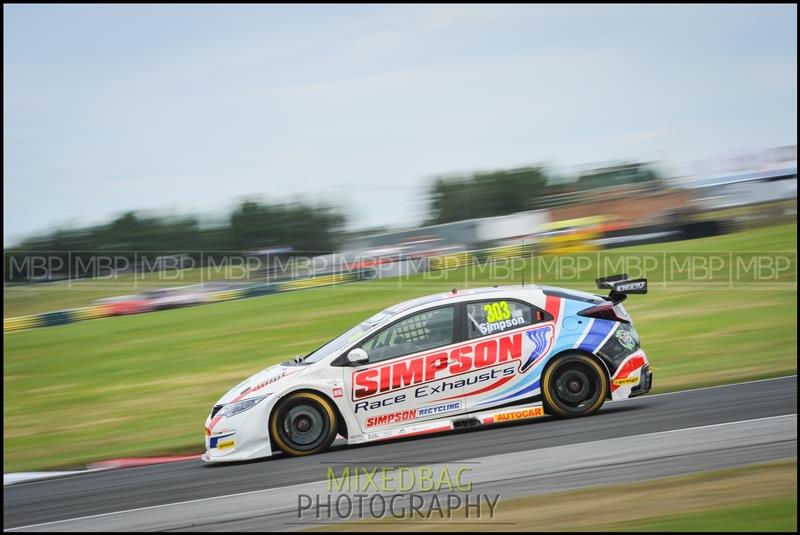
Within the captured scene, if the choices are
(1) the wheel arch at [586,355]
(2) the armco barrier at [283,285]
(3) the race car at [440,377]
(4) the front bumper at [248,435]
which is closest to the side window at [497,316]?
(3) the race car at [440,377]

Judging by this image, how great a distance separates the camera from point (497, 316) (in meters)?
8.14

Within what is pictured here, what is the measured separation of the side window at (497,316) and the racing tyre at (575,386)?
507 mm

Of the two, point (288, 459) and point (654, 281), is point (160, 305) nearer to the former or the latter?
point (654, 281)

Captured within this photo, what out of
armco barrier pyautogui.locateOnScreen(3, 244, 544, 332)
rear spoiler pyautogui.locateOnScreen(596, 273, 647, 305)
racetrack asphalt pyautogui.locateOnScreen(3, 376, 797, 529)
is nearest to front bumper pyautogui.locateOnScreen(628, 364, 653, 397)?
racetrack asphalt pyautogui.locateOnScreen(3, 376, 797, 529)

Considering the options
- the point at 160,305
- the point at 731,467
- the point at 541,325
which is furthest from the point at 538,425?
the point at 160,305

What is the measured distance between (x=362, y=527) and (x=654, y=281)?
1459 cm

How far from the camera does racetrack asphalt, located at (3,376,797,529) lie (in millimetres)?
6430

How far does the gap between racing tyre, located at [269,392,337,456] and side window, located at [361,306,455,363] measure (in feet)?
2.17

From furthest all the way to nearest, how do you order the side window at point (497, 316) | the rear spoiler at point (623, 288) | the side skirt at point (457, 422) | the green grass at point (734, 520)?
the rear spoiler at point (623, 288) < the side window at point (497, 316) < the side skirt at point (457, 422) < the green grass at point (734, 520)

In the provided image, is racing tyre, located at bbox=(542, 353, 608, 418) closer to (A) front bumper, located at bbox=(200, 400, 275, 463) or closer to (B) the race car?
(B) the race car

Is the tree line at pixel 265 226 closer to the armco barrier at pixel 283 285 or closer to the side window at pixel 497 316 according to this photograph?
the armco barrier at pixel 283 285

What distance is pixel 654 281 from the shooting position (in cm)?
1861

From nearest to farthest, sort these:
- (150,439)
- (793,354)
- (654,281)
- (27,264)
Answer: (150,439) → (793,354) → (654,281) → (27,264)

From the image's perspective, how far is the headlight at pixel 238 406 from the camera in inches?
301
